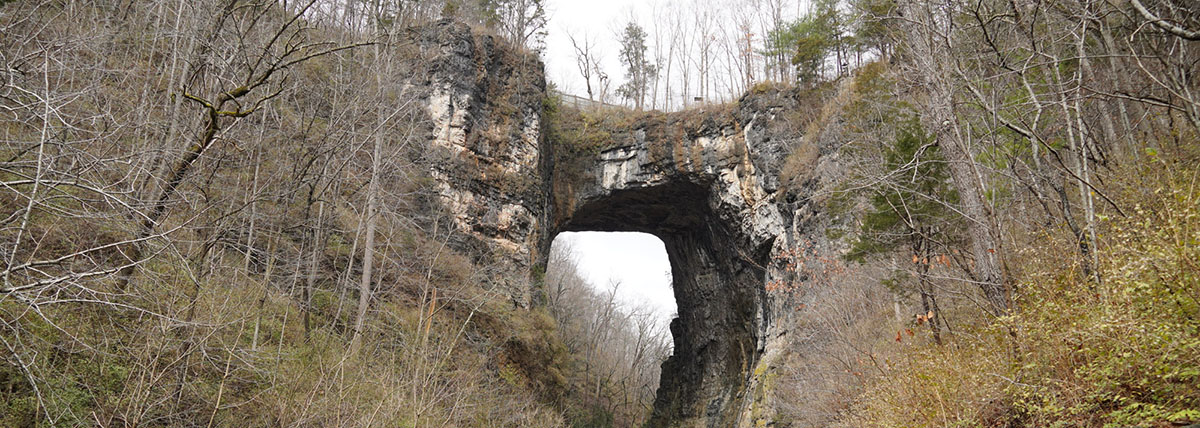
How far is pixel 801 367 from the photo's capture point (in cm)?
1370

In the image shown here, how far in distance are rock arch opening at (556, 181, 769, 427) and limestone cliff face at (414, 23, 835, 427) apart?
7cm

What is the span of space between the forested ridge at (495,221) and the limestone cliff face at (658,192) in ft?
0.61

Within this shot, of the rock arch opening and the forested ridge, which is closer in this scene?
the forested ridge

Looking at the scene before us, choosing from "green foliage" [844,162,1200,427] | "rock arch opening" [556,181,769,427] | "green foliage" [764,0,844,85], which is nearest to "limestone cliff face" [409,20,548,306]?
"rock arch opening" [556,181,769,427]

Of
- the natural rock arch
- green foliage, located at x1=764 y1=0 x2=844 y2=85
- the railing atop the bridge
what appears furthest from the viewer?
the railing atop the bridge

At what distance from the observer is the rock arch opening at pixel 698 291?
21266 mm

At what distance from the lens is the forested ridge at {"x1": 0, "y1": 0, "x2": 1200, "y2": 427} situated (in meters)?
4.51

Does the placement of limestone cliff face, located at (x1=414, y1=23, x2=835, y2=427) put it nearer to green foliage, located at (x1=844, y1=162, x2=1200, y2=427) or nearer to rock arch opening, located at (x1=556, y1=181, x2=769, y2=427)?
rock arch opening, located at (x1=556, y1=181, x2=769, y2=427)

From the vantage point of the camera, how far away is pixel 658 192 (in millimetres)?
22391

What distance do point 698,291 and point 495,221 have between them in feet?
30.3

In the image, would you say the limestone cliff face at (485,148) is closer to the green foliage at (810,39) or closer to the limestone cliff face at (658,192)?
the limestone cliff face at (658,192)

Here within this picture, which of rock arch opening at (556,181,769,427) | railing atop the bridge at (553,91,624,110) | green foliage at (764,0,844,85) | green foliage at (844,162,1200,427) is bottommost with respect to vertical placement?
rock arch opening at (556,181,769,427)

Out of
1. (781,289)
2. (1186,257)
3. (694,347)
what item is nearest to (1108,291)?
(1186,257)

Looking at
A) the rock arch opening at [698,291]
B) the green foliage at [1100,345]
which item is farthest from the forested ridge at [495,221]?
the rock arch opening at [698,291]
